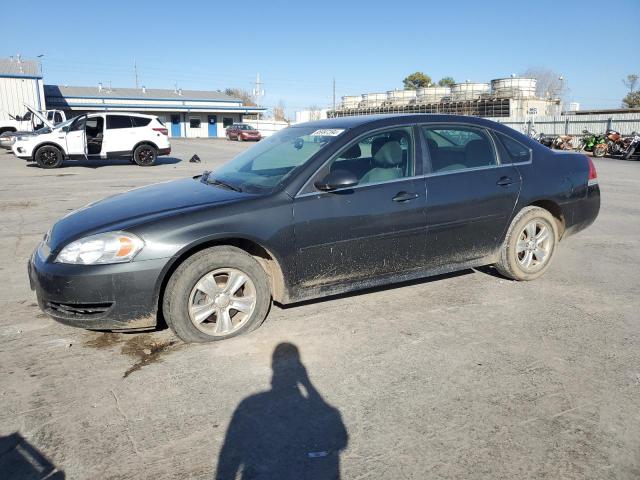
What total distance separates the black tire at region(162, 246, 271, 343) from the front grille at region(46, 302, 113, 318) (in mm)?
392

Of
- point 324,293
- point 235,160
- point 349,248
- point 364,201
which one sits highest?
point 235,160

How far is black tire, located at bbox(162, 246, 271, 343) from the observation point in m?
3.53

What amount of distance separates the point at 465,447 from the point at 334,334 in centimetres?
149

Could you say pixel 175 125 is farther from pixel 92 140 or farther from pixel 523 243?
pixel 523 243

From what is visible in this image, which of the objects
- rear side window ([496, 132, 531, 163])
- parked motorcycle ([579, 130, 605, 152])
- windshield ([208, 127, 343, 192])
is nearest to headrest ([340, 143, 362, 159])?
windshield ([208, 127, 343, 192])

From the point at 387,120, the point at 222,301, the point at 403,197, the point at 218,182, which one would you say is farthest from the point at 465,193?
the point at 222,301

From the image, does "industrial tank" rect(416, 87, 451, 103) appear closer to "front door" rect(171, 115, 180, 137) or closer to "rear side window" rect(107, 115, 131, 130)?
"front door" rect(171, 115, 180, 137)

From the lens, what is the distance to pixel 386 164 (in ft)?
14.2

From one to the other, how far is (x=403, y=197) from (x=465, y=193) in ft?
2.20

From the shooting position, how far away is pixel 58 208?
30.3 feet

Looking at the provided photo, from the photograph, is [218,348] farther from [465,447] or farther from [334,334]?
[465,447]

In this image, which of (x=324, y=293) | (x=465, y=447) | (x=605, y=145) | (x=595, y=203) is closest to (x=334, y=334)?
(x=324, y=293)

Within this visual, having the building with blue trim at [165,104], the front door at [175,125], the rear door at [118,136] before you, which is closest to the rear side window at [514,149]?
the rear door at [118,136]

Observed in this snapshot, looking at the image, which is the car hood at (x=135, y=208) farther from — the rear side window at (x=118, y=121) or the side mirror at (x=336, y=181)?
the rear side window at (x=118, y=121)
